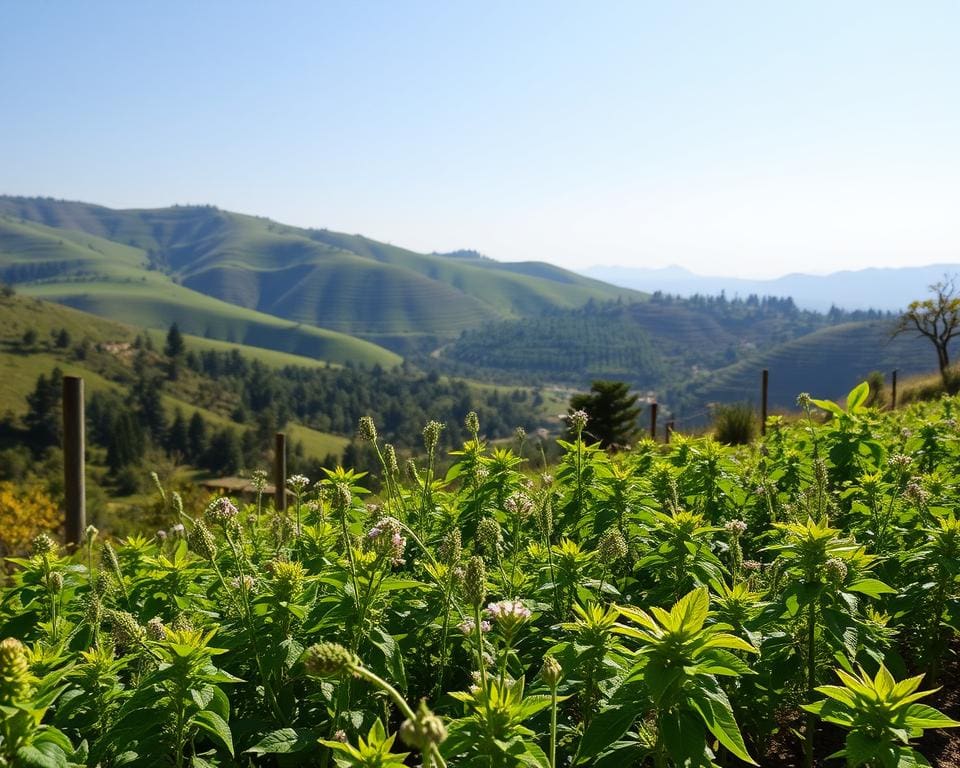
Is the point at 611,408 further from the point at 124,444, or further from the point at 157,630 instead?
the point at 124,444

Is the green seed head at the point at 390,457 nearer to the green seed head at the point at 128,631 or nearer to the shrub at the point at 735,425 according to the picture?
the green seed head at the point at 128,631

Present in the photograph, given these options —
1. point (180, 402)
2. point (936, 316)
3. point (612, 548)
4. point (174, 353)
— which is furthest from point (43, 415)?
point (612, 548)

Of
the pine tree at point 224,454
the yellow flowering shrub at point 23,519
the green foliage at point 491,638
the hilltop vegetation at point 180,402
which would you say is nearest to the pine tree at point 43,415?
the hilltop vegetation at point 180,402

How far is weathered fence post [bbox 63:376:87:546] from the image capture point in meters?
7.72

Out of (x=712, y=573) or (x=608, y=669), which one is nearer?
(x=608, y=669)

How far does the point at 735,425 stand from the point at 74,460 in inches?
609

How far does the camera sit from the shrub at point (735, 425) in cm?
1752

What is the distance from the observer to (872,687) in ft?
6.95

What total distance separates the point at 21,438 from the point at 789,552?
9732 centimetres

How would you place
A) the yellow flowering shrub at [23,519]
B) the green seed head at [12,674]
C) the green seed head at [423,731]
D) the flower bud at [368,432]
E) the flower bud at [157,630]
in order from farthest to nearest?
the yellow flowering shrub at [23,519] → the flower bud at [368,432] → the flower bud at [157,630] → the green seed head at [12,674] → the green seed head at [423,731]

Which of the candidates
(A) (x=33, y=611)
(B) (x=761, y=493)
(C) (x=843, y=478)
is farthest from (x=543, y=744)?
(C) (x=843, y=478)

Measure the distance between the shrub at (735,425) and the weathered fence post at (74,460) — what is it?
14.3 meters

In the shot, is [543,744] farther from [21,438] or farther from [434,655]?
[21,438]

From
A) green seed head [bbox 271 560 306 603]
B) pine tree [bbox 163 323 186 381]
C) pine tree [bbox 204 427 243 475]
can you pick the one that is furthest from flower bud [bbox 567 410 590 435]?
pine tree [bbox 163 323 186 381]
